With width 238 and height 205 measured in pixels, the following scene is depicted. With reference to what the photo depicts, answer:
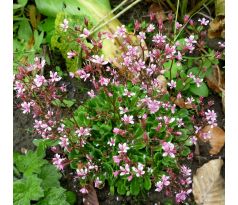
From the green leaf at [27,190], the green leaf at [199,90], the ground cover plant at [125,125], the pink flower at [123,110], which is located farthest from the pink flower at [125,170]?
the green leaf at [199,90]

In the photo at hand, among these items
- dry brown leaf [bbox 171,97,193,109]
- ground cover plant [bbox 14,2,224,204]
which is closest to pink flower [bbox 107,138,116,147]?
ground cover plant [bbox 14,2,224,204]

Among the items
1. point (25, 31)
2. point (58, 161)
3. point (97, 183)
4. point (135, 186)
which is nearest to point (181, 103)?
point (135, 186)

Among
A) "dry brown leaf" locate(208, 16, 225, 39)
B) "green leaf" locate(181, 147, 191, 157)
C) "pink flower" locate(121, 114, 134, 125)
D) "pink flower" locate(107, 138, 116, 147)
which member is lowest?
"green leaf" locate(181, 147, 191, 157)

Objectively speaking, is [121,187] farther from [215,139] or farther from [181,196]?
[215,139]

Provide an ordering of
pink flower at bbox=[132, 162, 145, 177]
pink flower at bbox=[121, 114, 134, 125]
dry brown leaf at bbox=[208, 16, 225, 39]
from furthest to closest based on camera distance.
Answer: dry brown leaf at bbox=[208, 16, 225, 39] < pink flower at bbox=[121, 114, 134, 125] < pink flower at bbox=[132, 162, 145, 177]

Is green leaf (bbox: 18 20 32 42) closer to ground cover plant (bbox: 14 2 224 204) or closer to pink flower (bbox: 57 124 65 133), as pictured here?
ground cover plant (bbox: 14 2 224 204)

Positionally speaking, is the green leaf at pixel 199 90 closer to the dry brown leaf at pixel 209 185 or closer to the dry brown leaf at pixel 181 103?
the dry brown leaf at pixel 181 103

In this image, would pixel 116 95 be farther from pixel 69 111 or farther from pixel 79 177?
pixel 79 177
